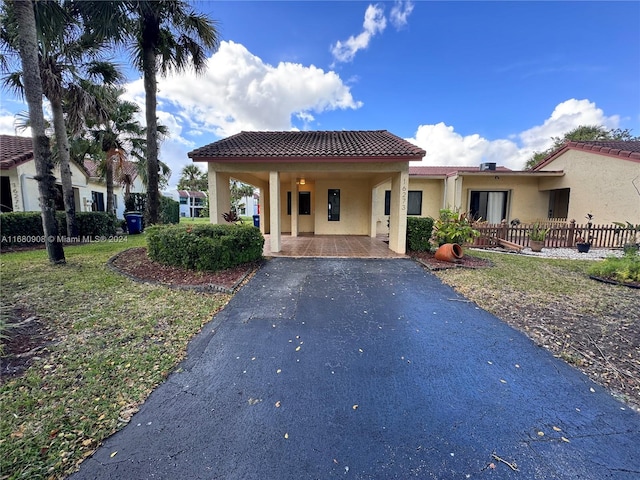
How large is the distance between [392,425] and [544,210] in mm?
18416

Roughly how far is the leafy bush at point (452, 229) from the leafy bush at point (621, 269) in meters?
2.87

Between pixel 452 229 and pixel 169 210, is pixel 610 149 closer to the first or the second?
pixel 452 229

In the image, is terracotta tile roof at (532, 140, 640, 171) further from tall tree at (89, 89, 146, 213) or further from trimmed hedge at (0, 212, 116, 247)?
tall tree at (89, 89, 146, 213)

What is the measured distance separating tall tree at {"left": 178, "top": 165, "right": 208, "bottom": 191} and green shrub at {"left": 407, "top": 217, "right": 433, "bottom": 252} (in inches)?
1723

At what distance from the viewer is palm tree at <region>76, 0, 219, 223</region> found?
751 cm

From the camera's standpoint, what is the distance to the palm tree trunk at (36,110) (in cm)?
591

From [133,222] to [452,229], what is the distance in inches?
627

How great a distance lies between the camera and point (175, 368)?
2934 millimetres

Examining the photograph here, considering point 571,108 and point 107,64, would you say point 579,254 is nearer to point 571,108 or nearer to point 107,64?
point 571,108

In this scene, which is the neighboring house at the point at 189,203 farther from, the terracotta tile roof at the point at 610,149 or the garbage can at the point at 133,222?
the terracotta tile roof at the point at 610,149

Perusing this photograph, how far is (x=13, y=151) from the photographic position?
1217 centimetres

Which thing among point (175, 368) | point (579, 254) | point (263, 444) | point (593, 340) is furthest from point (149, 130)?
point (579, 254)

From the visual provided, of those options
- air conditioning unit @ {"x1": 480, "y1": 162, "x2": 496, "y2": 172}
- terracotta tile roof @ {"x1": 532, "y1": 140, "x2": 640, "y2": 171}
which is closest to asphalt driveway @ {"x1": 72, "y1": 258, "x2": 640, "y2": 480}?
terracotta tile roof @ {"x1": 532, "y1": 140, "x2": 640, "y2": 171}

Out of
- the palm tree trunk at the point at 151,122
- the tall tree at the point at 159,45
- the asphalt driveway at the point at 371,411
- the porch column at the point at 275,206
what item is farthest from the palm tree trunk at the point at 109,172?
the asphalt driveway at the point at 371,411
